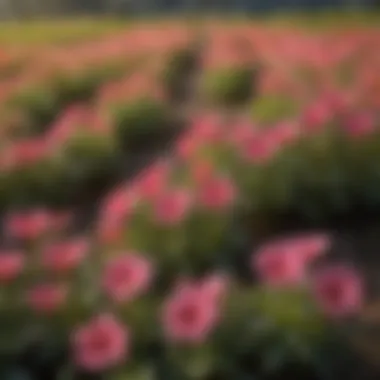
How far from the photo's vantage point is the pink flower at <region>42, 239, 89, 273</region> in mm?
887

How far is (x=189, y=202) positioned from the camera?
92 cm

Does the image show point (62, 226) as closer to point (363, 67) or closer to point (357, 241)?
point (357, 241)

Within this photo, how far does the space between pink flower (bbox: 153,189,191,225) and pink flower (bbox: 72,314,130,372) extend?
0.14 metres

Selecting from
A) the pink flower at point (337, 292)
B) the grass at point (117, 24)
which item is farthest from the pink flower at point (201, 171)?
the grass at point (117, 24)

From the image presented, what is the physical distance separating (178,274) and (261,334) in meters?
0.13

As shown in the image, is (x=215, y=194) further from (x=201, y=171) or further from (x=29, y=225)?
(x=29, y=225)

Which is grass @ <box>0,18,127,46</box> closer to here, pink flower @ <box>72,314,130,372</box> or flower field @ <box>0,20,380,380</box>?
flower field @ <box>0,20,380,380</box>


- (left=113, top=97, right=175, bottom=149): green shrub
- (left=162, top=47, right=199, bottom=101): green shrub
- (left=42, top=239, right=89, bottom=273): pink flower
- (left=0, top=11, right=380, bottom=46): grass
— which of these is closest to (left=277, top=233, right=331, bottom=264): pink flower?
(left=42, top=239, right=89, bottom=273): pink flower

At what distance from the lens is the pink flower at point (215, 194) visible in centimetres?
93

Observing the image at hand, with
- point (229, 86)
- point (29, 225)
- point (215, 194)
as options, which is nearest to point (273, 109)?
point (229, 86)

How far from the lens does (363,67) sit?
133 centimetres

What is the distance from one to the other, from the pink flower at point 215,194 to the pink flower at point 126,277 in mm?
102

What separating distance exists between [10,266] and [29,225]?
85 mm

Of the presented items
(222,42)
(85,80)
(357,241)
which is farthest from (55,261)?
(222,42)
